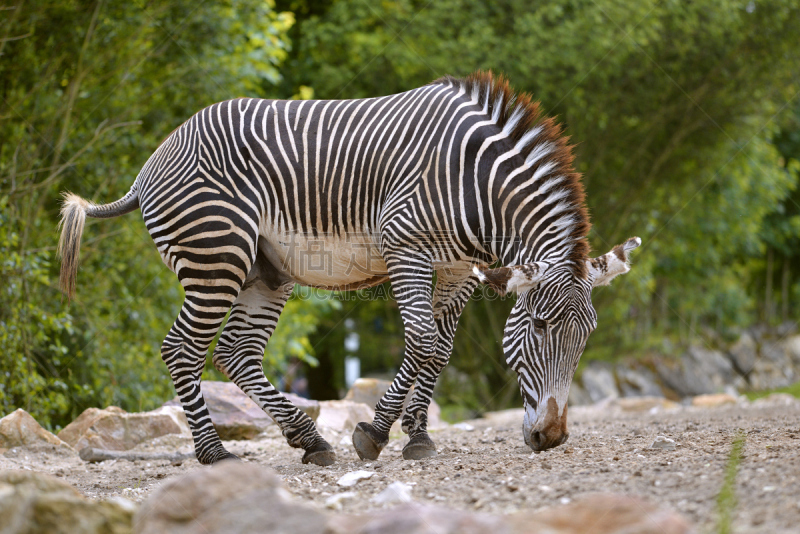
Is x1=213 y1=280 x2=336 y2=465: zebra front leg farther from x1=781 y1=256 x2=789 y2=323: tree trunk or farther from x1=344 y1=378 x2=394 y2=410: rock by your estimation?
x1=781 y1=256 x2=789 y2=323: tree trunk

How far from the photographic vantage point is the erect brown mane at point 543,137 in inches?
173

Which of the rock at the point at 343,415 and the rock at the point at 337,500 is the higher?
the rock at the point at 337,500

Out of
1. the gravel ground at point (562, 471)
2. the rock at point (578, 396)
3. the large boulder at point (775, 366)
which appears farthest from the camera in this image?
the large boulder at point (775, 366)

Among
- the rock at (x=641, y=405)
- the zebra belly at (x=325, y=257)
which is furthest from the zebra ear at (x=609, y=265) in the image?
the rock at (x=641, y=405)

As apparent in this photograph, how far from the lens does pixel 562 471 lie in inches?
133

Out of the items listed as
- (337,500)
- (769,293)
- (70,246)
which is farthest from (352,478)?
(769,293)

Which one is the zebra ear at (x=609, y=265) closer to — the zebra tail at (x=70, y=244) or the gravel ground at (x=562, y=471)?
the gravel ground at (x=562, y=471)

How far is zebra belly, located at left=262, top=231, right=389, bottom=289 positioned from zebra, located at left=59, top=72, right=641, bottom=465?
13mm

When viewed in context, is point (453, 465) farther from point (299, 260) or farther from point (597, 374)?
point (597, 374)

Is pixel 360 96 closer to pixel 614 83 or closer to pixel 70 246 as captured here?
pixel 614 83

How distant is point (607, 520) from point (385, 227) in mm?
2882

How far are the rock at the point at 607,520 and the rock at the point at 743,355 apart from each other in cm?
1883

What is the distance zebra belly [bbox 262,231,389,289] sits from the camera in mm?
4996

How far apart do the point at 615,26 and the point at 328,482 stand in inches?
392
